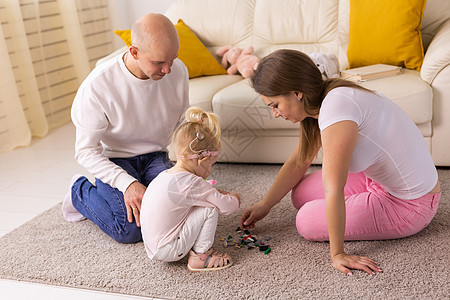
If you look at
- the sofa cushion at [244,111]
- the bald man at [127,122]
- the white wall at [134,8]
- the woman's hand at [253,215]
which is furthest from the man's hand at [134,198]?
the white wall at [134,8]

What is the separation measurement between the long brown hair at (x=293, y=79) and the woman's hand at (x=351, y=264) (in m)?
Answer: 0.50

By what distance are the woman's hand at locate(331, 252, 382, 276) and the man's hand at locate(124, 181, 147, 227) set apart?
75 centimetres

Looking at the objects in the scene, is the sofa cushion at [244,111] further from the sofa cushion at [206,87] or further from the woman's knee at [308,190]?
the woman's knee at [308,190]

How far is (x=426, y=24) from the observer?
2.92 meters

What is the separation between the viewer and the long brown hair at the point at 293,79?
5.20 ft

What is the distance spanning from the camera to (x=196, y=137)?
1.75 m

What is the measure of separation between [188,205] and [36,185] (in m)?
1.44

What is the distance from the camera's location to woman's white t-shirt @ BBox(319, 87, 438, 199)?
5.18ft

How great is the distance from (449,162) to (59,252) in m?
1.90

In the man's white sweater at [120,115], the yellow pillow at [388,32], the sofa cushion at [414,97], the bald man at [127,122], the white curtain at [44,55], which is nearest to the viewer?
the bald man at [127,122]

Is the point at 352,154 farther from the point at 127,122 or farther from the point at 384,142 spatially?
the point at 127,122

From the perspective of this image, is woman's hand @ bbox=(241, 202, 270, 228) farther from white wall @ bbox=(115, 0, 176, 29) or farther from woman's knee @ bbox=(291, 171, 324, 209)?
white wall @ bbox=(115, 0, 176, 29)

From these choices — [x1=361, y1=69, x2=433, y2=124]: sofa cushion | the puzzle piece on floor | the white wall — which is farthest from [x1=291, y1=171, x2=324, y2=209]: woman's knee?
the white wall

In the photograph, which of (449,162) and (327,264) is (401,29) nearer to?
(449,162)
